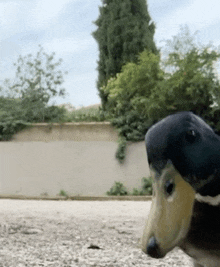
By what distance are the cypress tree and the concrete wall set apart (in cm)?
Result: 253

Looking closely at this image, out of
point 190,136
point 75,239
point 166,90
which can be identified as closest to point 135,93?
point 166,90

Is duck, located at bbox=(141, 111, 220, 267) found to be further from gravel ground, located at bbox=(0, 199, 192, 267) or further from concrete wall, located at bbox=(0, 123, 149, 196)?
concrete wall, located at bbox=(0, 123, 149, 196)

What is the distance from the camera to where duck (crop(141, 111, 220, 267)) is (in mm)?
750

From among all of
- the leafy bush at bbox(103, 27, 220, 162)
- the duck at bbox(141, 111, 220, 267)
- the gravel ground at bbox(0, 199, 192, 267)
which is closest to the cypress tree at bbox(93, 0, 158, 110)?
the leafy bush at bbox(103, 27, 220, 162)

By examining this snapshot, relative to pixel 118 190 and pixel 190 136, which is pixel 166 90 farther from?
pixel 190 136

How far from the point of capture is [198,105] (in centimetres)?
902

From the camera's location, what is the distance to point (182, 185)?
75cm

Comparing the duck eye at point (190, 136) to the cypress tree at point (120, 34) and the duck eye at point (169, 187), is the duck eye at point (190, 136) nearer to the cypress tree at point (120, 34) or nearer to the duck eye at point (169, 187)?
the duck eye at point (169, 187)

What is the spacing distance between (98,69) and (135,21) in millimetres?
2025

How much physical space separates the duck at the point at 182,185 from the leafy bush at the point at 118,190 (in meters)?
9.22

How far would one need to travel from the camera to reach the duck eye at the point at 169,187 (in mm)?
750

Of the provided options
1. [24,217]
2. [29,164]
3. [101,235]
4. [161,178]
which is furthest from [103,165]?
[161,178]

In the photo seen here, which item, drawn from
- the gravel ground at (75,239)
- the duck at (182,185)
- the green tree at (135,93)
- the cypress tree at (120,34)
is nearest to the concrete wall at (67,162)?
the green tree at (135,93)

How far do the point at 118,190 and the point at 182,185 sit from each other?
30.5 ft
